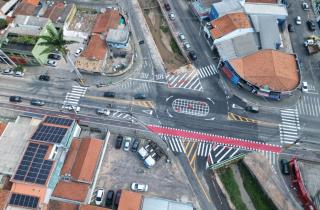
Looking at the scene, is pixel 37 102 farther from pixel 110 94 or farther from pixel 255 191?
pixel 255 191

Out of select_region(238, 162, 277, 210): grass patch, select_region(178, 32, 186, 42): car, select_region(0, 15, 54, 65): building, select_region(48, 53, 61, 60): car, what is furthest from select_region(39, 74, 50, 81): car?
select_region(238, 162, 277, 210): grass patch

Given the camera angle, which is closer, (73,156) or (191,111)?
(73,156)

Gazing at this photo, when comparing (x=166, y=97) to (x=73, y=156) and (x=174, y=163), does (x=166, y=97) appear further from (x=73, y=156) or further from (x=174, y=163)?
(x=73, y=156)

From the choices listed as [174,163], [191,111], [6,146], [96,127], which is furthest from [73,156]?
[191,111]

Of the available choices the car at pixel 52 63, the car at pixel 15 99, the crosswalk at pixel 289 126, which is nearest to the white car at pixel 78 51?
the car at pixel 52 63

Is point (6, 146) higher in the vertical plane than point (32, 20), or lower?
lower
